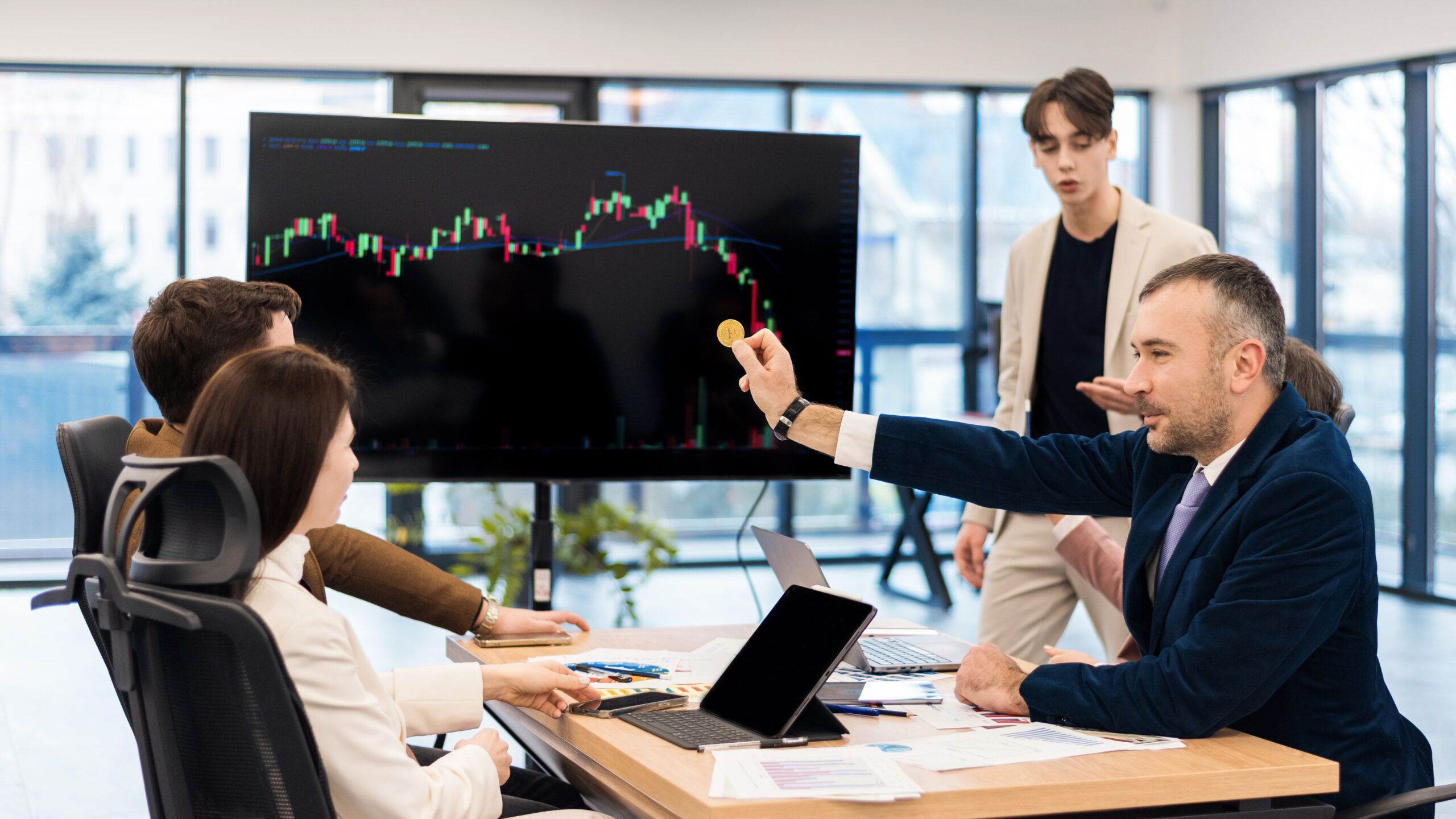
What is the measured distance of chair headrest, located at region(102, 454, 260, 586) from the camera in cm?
111

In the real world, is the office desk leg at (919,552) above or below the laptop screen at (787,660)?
below

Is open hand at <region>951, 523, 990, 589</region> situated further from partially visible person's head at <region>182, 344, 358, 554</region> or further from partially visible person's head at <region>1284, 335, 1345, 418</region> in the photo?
partially visible person's head at <region>182, 344, 358, 554</region>

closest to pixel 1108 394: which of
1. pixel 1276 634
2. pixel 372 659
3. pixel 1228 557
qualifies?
pixel 1228 557

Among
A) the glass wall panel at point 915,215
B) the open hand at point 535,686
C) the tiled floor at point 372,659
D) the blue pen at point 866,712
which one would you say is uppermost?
the glass wall panel at point 915,215

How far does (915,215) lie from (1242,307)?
17.7 feet

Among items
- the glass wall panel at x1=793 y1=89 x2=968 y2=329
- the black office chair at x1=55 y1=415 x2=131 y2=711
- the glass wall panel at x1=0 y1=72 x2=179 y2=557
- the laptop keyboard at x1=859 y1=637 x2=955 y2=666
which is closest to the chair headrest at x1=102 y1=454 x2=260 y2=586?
the black office chair at x1=55 y1=415 x2=131 y2=711

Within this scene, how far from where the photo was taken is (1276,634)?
1537 mm

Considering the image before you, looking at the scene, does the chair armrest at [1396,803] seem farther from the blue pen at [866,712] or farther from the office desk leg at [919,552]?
the office desk leg at [919,552]

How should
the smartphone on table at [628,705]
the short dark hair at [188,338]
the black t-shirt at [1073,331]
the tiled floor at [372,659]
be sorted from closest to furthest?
the smartphone on table at [628,705] < the short dark hair at [188,338] < the black t-shirt at [1073,331] < the tiled floor at [372,659]

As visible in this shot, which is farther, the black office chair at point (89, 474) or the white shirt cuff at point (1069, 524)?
the white shirt cuff at point (1069, 524)

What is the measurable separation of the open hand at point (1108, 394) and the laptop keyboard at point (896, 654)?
1.97 feet

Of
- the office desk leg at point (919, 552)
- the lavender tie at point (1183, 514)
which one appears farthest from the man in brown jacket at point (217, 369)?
the office desk leg at point (919, 552)

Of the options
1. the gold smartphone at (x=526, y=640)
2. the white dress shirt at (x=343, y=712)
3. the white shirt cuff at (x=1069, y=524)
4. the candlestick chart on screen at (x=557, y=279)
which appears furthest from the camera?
the candlestick chart on screen at (x=557, y=279)

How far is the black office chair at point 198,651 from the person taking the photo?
3.70 ft
